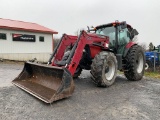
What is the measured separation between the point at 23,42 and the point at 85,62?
35.3 feet

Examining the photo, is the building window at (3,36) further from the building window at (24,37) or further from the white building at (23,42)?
the building window at (24,37)

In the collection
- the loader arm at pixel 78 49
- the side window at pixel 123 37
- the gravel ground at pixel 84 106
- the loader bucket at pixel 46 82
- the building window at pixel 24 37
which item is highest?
the building window at pixel 24 37

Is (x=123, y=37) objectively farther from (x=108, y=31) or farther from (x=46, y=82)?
(x=46, y=82)

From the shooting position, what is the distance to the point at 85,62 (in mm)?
6047

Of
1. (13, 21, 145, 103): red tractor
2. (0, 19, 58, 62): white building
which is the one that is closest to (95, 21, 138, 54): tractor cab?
(13, 21, 145, 103): red tractor

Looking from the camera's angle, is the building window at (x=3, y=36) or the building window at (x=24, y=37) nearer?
the building window at (x=3, y=36)

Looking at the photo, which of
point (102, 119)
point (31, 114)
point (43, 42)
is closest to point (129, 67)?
point (102, 119)

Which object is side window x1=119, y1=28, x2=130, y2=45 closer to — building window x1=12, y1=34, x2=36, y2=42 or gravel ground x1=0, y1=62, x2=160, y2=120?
gravel ground x1=0, y1=62, x2=160, y2=120

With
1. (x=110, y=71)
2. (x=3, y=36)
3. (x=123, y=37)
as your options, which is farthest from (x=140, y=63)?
(x=3, y=36)

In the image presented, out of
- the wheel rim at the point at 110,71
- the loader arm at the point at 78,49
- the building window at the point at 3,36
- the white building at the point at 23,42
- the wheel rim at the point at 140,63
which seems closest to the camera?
the loader arm at the point at 78,49

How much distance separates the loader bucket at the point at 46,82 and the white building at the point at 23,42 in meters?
9.92

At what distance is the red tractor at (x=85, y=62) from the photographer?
4.22 m

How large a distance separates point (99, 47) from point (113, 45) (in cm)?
110

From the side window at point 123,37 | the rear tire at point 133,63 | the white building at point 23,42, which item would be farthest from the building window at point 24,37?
the rear tire at point 133,63
